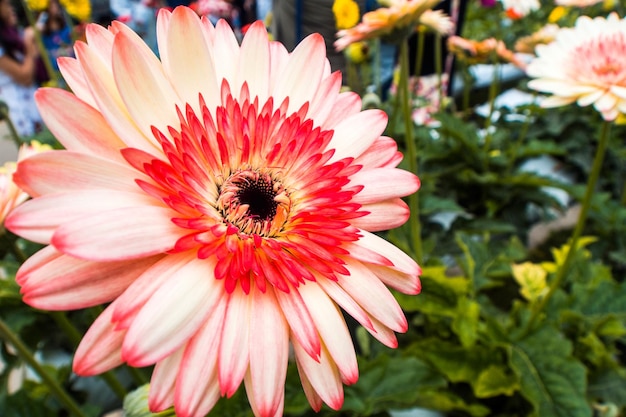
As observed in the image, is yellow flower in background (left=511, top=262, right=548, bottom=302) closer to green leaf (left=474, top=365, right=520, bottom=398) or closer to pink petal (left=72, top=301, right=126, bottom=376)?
green leaf (left=474, top=365, right=520, bottom=398)

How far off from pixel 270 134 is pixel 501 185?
1.20 m

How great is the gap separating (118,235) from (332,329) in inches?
Answer: 5.5

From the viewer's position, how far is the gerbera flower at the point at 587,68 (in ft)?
2.18

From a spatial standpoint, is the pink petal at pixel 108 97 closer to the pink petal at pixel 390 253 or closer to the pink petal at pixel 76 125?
the pink petal at pixel 76 125

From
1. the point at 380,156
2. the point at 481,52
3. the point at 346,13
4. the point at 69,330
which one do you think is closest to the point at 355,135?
the point at 380,156

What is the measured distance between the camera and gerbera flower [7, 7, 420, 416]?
0.28 meters

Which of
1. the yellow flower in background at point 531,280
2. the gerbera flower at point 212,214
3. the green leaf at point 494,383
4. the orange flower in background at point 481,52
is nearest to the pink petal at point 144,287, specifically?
the gerbera flower at point 212,214

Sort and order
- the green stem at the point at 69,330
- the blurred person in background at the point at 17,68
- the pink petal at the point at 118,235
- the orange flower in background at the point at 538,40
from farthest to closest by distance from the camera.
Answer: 1. the blurred person in background at the point at 17,68
2. the orange flower in background at the point at 538,40
3. the green stem at the point at 69,330
4. the pink petal at the point at 118,235

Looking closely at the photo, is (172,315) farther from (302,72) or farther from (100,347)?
(302,72)

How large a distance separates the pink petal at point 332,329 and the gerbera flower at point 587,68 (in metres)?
0.50

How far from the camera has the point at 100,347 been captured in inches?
11.0

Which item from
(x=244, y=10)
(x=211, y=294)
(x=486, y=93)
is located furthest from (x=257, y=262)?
(x=486, y=93)

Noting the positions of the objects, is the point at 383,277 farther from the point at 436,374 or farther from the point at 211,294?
the point at 436,374

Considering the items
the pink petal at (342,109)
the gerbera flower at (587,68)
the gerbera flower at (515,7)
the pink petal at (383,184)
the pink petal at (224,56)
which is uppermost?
the pink petal at (224,56)
